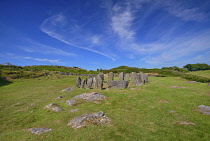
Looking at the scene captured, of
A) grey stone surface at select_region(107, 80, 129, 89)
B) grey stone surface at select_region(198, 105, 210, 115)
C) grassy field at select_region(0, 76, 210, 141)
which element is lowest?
grassy field at select_region(0, 76, 210, 141)

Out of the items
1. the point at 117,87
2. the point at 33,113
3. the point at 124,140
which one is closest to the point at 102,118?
the point at 124,140

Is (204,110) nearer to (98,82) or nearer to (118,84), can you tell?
(118,84)

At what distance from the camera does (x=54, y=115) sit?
9.55 meters

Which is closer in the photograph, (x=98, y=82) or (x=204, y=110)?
(x=204, y=110)

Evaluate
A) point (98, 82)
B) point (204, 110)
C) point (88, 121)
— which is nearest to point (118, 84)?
point (98, 82)

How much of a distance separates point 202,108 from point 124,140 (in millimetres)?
7417

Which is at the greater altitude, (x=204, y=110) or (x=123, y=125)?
(x=204, y=110)

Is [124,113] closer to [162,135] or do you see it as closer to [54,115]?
[162,135]

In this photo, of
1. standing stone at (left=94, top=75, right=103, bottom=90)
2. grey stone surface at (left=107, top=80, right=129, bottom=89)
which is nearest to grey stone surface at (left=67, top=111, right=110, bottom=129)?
standing stone at (left=94, top=75, right=103, bottom=90)

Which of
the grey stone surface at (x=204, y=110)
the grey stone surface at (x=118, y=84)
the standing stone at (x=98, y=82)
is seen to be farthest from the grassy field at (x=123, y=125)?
the standing stone at (x=98, y=82)

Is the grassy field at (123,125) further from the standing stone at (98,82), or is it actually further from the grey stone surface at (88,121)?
the standing stone at (98,82)

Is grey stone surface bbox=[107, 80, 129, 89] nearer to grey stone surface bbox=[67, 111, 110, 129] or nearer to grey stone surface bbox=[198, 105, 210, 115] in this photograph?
grey stone surface bbox=[198, 105, 210, 115]

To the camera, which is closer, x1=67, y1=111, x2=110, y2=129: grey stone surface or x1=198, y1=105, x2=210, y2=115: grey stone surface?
x1=67, y1=111, x2=110, y2=129: grey stone surface

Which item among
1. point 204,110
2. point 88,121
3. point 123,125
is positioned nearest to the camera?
point 123,125
